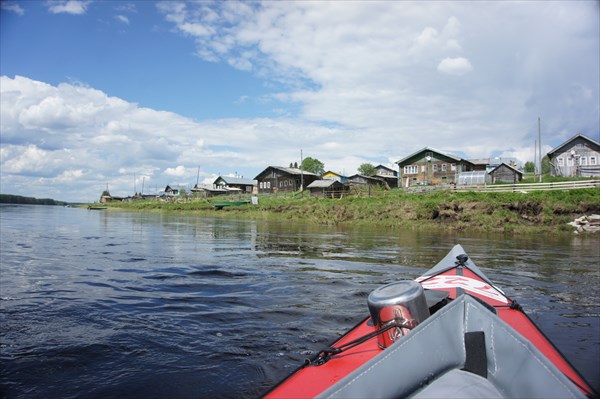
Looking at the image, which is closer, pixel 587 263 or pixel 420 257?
pixel 587 263

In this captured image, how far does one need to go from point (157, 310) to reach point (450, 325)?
5.97 metres

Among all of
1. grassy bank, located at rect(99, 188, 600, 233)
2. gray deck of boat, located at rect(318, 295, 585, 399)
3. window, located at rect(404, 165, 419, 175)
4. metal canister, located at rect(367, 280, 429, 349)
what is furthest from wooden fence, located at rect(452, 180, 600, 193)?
gray deck of boat, located at rect(318, 295, 585, 399)

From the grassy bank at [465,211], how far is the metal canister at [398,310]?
24.6 meters

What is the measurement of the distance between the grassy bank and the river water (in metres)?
12.0

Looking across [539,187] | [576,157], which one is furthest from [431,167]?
[539,187]

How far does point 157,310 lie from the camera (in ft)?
22.6

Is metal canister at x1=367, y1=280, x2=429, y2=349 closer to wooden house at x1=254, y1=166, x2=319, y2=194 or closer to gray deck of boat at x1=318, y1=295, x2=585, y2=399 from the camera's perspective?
gray deck of boat at x1=318, y1=295, x2=585, y2=399

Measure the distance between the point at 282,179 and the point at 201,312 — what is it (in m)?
57.7

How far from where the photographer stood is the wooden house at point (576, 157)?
132 feet

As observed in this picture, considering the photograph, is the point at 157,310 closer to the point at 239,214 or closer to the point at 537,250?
the point at 537,250

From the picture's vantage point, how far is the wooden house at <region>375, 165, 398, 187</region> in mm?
64750

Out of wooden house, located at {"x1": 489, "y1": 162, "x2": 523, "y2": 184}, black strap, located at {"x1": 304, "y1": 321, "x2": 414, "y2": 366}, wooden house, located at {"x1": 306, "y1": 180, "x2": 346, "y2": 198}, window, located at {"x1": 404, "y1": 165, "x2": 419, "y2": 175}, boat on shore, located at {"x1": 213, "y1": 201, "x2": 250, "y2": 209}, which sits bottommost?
black strap, located at {"x1": 304, "y1": 321, "x2": 414, "y2": 366}

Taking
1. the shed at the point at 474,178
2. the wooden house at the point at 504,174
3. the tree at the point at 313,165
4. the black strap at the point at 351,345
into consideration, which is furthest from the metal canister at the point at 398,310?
the tree at the point at 313,165

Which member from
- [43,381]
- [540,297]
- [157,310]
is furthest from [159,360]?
[540,297]
